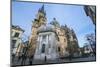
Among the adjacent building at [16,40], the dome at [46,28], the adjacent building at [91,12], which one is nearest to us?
the adjacent building at [16,40]

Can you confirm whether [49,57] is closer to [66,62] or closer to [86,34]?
[66,62]

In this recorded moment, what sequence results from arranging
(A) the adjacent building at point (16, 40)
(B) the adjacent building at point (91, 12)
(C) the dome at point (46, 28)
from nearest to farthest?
1. (A) the adjacent building at point (16, 40)
2. (C) the dome at point (46, 28)
3. (B) the adjacent building at point (91, 12)

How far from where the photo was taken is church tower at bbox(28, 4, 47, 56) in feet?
8.14

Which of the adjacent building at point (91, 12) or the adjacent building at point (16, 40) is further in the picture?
the adjacent building at point (91, 12)

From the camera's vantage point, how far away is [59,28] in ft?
8.52

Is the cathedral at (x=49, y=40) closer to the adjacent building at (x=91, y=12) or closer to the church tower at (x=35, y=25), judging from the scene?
the church tower at (x=35, y=25)

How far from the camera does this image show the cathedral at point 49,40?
250 centimetres

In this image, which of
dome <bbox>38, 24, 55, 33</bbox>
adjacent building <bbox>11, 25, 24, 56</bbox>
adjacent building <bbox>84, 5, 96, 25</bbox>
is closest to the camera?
adjacent building <bbox>11, 25, 24, 56</bbox>

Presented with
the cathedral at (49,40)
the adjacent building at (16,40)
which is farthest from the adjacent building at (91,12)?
the adjacent building at (16,40)

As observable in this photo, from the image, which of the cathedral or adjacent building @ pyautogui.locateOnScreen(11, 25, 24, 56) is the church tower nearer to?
the cathedral

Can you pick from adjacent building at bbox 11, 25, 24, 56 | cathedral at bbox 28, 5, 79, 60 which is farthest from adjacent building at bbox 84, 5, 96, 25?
adjacent building at bbox 11, 25, 24, 56

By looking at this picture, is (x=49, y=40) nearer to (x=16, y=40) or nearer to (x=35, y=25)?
(x=35, y=25)

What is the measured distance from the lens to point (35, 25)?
250 cm

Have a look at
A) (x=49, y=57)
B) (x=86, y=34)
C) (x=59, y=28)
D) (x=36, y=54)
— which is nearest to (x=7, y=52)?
(x=36, y=54)
